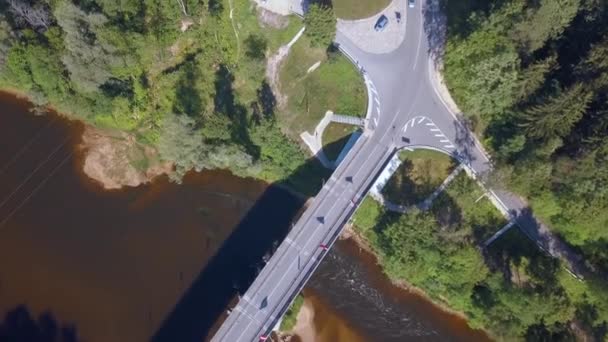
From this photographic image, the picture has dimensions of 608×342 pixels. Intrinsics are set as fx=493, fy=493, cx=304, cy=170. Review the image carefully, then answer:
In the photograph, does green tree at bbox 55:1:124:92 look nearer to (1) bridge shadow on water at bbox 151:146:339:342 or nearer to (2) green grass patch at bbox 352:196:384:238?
(1) bridge shadow on water at bbox 151:146:339:342

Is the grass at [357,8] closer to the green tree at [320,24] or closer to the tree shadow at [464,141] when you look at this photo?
the green tree at [320,24]

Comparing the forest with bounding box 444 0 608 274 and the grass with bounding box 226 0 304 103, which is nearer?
the forest with bounding box 444 0 608 274

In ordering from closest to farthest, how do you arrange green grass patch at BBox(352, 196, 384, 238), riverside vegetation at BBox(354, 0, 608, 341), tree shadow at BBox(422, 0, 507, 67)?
riverside vegetation at BBox(354, 0, 608, 341) < tree shadow at BBox(422, 0, 507, 67) < green grass patch at BBox(352, 196, 384, 238)

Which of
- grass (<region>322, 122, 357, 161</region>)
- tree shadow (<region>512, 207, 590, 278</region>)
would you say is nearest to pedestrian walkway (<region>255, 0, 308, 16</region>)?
grass (<region>322, 122, 357, 161</region>)

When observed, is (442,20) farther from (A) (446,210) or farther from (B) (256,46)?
(A) (446,210)

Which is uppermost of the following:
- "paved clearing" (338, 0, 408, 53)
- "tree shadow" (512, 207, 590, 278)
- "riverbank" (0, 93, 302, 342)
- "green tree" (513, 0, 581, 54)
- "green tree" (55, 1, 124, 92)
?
"green tree" (513, 0, 581, 54)

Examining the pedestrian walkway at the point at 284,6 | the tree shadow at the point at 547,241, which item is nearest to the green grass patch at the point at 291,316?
the tree shadow at the point at 547,241

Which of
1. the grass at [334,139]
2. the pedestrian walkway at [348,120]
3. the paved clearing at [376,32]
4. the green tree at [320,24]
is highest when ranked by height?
the paved clearing at [376,32]
